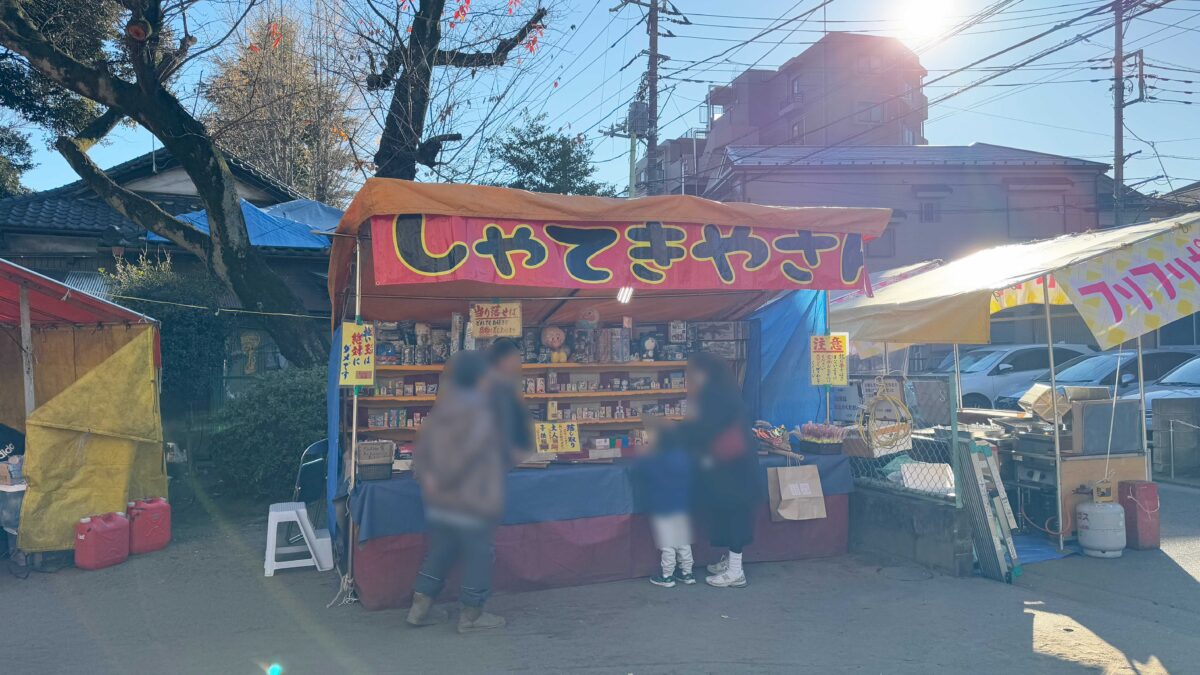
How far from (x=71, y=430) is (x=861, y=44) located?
1362 inches

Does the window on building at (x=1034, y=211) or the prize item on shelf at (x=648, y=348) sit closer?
the prize item on shelf at (x=648, y=348)

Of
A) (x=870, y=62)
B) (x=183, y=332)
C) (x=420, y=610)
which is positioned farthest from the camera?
(x=870, y=62)

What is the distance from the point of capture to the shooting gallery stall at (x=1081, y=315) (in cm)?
675

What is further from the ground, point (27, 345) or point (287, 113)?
point (287, 113)

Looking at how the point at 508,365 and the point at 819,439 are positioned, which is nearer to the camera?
the point at 508,365

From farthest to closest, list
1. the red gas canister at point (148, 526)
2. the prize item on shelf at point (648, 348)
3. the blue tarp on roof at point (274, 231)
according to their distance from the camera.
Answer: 1. the blue tarp on roof at point (274, 231)
2. the prize item on shelf at point (648, 348)
3. the red gas canister at point (148, 526)

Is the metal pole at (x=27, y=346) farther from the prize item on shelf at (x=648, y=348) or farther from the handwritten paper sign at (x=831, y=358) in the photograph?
the handwritten paper sign at (x=831, y=358)

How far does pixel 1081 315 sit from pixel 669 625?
4038 millimetres

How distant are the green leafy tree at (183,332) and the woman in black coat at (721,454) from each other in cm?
751

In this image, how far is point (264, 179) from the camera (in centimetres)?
1658

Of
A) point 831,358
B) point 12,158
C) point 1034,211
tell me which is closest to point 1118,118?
point 1034,211

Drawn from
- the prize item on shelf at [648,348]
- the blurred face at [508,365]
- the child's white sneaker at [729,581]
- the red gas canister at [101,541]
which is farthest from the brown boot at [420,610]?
the red gas canister at [101,541]

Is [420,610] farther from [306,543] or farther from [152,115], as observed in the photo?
[152,115]

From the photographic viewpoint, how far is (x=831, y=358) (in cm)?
780
